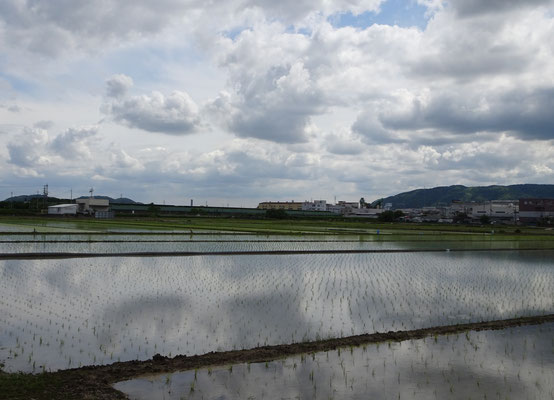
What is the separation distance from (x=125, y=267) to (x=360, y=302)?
1027 cm

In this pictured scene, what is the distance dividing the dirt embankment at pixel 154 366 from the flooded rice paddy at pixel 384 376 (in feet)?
0.67

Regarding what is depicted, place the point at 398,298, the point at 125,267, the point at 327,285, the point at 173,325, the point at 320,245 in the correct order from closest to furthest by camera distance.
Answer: the point at 173,325 < the point at 398,298 < the point at 327,285 < the point at 125,267 < the point at 320,245

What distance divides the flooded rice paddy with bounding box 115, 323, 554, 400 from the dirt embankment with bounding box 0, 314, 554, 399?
204mm

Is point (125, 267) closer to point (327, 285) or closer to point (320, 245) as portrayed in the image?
point (327, 285)

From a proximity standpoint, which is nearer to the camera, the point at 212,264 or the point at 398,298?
the point at 398,298

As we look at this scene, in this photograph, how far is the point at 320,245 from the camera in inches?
1331

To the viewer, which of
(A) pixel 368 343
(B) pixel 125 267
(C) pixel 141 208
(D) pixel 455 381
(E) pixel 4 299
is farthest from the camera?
(C) pixel 141 208

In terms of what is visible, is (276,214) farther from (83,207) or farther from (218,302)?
(218,302)

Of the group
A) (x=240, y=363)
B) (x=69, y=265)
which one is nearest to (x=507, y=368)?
(x=240, y=363)

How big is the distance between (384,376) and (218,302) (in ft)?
19.8

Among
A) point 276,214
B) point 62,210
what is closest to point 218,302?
point 276,214

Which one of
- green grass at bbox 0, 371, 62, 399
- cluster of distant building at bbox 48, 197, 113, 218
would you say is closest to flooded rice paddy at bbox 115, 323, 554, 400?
green grass at bbox 0, 371, 62, 399

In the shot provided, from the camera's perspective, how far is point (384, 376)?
26.1 feet

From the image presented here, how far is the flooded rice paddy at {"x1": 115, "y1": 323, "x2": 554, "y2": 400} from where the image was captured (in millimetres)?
7146
